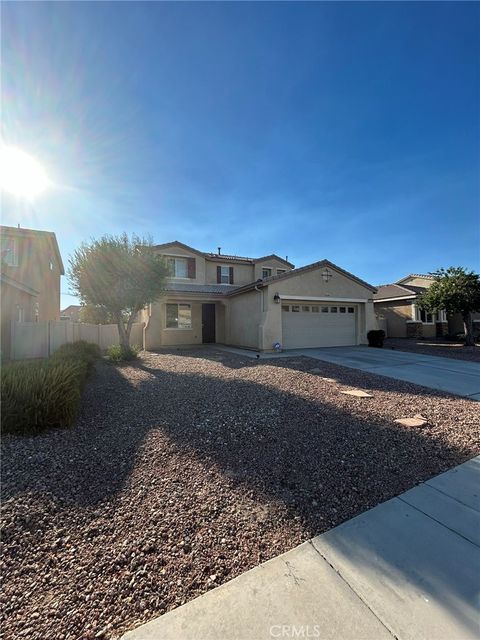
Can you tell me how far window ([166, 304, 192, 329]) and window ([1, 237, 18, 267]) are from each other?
815 centimetres

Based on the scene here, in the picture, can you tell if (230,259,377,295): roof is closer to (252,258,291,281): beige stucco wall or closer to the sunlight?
(252,258,291,281): beige stucco wall

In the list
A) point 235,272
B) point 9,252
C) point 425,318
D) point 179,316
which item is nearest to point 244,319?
point 179,316

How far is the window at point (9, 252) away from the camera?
14.5m

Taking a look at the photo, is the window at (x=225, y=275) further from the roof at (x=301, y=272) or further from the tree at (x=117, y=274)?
the tree at (x=117, y=274)

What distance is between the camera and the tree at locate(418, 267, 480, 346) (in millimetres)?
15094

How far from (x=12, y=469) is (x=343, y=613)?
3.60m

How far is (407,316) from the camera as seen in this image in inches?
874

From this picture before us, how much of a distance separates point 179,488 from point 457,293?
1741 centimetres

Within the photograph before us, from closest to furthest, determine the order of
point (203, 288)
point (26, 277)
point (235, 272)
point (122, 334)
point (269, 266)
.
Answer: point (122, 334) → point (26, 277) → point (203, 288) → point (235, 272) → point (269, 266)

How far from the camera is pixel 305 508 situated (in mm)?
2668

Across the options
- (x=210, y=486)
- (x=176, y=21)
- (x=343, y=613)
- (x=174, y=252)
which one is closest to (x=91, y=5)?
(x=176, y=21)

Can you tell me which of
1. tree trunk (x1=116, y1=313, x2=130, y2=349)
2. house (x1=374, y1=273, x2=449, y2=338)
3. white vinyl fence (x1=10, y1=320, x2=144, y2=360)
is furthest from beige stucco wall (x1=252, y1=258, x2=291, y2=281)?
white vinyl fence (x1=10, y1=320, x2=144, y2=360)

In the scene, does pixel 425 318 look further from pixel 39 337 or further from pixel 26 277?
pixel 26 277

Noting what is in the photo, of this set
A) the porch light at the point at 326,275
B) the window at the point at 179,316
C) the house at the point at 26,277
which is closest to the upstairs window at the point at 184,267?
the window at the point at 179,316
